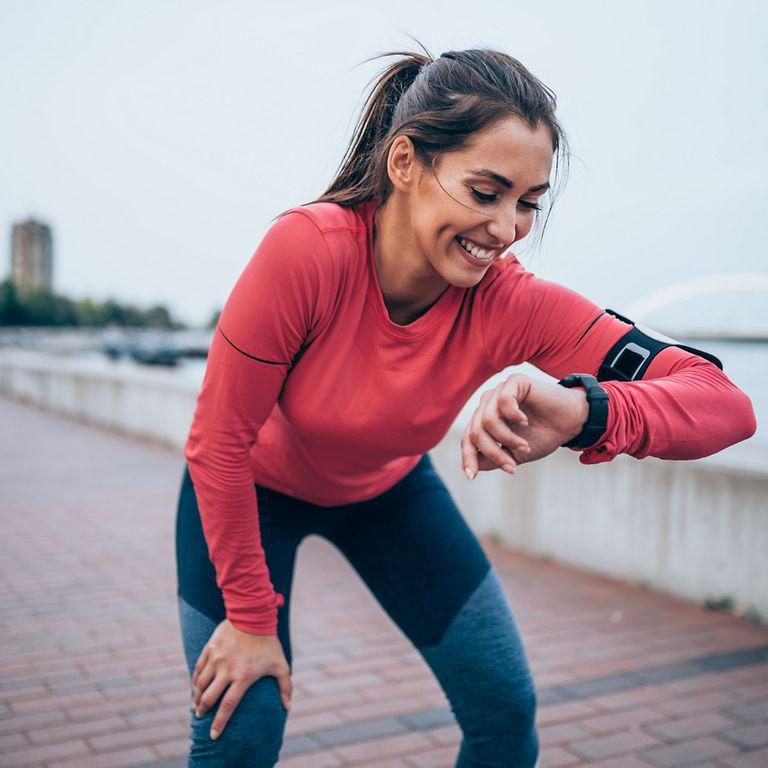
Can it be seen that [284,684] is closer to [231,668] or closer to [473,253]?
[231,668]

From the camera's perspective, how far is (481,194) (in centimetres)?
176

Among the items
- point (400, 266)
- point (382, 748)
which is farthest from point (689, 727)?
point (400, 266)

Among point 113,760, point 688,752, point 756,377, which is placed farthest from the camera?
point 756,377

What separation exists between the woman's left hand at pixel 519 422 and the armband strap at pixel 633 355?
329 mm

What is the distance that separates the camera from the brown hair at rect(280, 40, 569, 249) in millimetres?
1766

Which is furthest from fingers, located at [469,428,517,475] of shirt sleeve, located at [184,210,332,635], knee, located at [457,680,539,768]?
knee, located at [457,680,539,768]

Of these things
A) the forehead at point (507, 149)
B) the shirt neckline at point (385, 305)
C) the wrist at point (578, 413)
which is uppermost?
the forehead at point (507, 149)

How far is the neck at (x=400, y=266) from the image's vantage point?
6.37 feet

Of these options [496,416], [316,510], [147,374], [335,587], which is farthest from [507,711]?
[147,374]

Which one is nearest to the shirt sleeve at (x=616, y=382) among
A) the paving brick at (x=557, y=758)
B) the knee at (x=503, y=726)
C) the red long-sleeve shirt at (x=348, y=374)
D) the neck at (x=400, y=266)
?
the red long-sleeve shirt at (x=348, y=374)

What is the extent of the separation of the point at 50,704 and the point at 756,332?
11600 mm

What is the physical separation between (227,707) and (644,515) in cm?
361

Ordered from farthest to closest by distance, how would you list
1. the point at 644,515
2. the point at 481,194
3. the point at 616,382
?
the point at 644,515 < the point at 481,194 < the point at 616,382

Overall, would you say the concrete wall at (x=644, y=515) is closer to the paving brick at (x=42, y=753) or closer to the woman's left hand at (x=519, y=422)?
the paving brick at (x=42, y=753)
